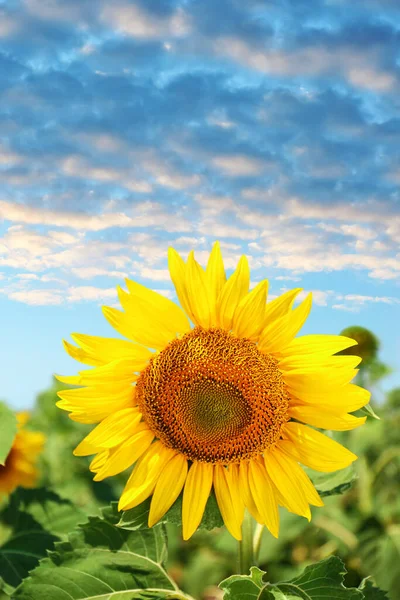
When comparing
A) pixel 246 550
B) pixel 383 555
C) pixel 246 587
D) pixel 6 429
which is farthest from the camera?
pixel 383 555

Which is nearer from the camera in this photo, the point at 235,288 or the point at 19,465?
the point at 235,288

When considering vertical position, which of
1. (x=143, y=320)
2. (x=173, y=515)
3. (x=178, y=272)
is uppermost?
(x=178, y=272)

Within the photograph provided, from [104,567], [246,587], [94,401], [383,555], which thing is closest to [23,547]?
[104,567]

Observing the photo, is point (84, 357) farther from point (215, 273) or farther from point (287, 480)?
point (287, 480)

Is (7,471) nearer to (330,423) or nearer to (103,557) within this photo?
(103,557)

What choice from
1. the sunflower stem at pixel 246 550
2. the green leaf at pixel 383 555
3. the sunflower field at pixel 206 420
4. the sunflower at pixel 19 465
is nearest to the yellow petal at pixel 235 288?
the sunflower field at pixel 206 420

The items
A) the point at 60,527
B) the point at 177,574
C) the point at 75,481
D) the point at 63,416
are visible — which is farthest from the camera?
the point at 63,416

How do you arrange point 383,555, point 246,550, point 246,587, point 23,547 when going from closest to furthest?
point 246,587, point 246,550, point 23,547, point 383,555

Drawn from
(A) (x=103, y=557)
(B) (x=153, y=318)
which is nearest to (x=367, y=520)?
(A) (x=103, y=557)
